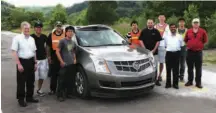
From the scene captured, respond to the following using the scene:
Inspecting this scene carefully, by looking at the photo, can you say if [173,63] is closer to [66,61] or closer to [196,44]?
[196,44]

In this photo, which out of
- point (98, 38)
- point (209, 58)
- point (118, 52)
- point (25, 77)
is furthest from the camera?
point (209, 58)

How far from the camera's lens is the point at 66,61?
27.0ft

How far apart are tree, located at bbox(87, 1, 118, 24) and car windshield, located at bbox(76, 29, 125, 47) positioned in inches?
1669

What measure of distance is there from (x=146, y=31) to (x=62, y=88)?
8.60 ft

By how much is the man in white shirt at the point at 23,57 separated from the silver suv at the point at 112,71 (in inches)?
45.1

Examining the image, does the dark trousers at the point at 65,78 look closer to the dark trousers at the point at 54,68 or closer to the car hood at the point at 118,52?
the dark trousers at the point at 54,68

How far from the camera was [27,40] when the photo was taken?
7.68 metres

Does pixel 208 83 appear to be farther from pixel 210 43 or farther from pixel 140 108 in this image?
pixel 210 43

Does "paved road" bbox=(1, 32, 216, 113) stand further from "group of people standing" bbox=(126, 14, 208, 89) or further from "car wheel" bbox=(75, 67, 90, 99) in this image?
"group of people standing" bbox=(126, 14, 208, 89)

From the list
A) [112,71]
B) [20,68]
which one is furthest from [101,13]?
[20,68]

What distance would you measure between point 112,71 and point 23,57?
188 cm

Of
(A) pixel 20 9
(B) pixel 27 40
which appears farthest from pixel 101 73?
(A) pixel 20 9

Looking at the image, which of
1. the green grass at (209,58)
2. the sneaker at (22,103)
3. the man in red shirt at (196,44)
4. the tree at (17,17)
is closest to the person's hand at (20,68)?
the sneaker at (22,103)

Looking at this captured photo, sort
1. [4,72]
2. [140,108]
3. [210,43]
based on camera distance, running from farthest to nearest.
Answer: [210,43] < [4,72] < [140,108]
